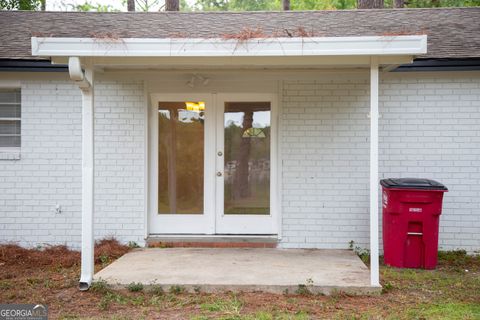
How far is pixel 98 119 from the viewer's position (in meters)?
7.01

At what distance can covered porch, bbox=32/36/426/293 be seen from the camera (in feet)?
16.0

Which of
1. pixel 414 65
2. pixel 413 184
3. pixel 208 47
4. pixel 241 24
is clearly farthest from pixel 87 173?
pixel 414 65

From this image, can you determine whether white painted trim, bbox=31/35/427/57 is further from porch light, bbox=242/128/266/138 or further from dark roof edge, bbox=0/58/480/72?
porch light, bbox=242/128/266/138

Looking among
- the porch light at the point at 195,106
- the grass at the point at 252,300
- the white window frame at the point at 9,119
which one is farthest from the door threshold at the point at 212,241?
the white window frame at the point at 9,119

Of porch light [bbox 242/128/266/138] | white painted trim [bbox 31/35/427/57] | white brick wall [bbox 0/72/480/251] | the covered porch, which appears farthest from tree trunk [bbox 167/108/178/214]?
white painted trim [bbox 31/35/427/57]

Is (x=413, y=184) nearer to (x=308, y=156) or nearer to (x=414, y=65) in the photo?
(x=308, y=156)

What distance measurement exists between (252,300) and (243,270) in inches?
32.6

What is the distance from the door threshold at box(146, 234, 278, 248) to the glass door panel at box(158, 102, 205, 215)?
0.41 m

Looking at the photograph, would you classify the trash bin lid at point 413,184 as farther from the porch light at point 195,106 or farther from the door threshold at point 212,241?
the porch light at point 195,106

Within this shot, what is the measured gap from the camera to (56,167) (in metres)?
7.01

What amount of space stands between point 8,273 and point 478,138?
6.83 meters

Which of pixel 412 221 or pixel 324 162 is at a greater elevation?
pixel 324 162

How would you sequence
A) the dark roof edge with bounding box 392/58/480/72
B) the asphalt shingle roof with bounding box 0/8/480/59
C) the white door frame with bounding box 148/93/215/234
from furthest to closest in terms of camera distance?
the asphalt shingle roof with bounding box 0/8/480/59
the white door frame with bounding box 148/93/215/234
the dark roof edge with bounding box 392/58/480/72

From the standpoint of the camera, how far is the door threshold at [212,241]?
6.85 meters
